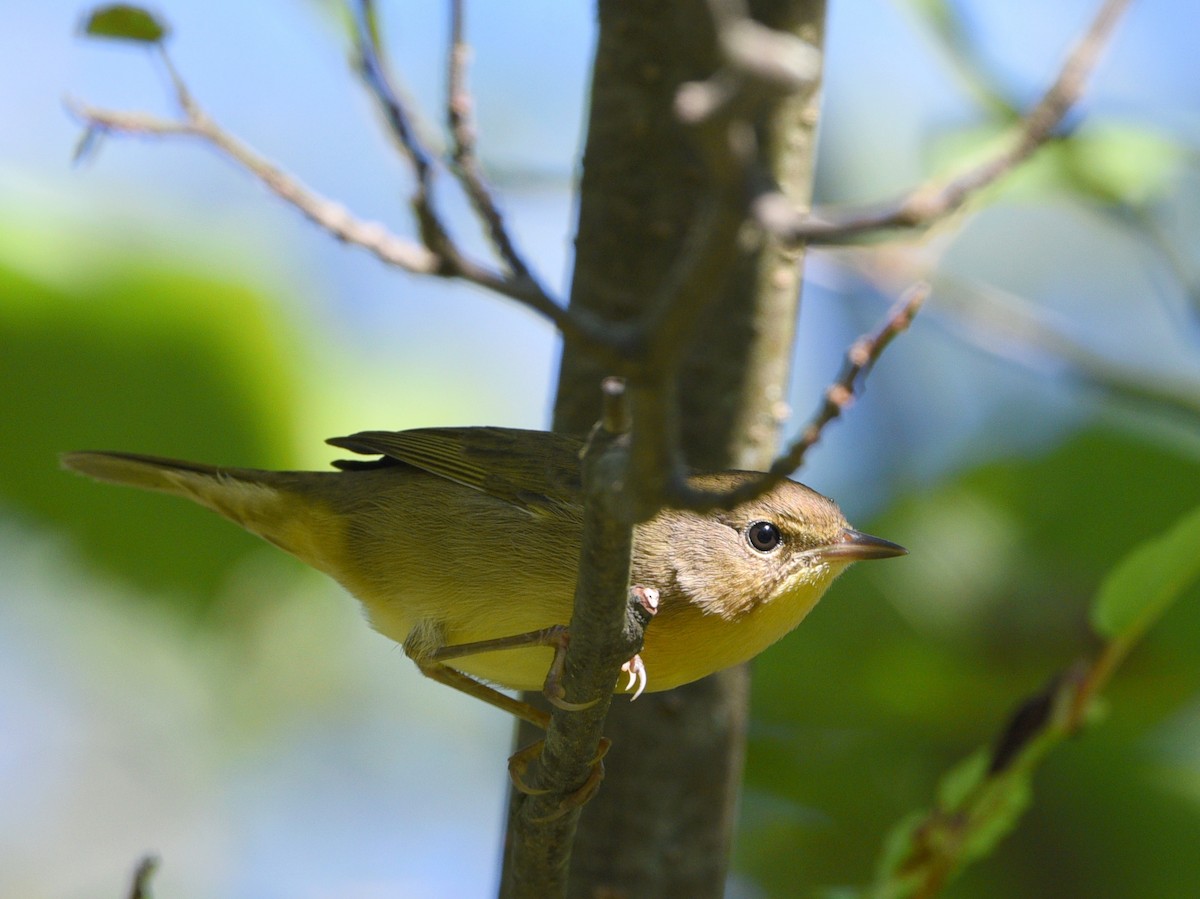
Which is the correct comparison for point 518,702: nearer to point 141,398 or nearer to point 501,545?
point 501,545

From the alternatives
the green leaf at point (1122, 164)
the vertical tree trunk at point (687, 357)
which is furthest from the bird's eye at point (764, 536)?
the green leaf at point (1122, 164)

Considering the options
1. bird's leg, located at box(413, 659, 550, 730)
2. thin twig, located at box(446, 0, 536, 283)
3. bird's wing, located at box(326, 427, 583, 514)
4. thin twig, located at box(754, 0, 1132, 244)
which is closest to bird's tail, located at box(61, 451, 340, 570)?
bird's wing, located at box(326, 427, 583, 514)

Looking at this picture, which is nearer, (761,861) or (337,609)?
(761,861)

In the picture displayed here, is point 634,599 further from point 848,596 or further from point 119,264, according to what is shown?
point 119,264

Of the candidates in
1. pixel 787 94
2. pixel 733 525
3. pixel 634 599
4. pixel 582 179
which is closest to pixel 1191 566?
pixel 733 525

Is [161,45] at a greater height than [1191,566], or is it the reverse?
[161,45]

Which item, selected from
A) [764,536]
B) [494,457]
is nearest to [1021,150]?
[764,536]

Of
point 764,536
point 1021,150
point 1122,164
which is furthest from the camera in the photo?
point 1122,164

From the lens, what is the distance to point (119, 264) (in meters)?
4.96

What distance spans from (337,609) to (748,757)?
2.11m

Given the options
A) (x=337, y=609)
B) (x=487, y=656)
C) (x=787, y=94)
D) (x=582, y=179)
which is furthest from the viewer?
(x=337, y=609)

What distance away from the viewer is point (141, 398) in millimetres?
4910

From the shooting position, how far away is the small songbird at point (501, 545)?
323 centimetres

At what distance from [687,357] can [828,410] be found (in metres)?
1.75
